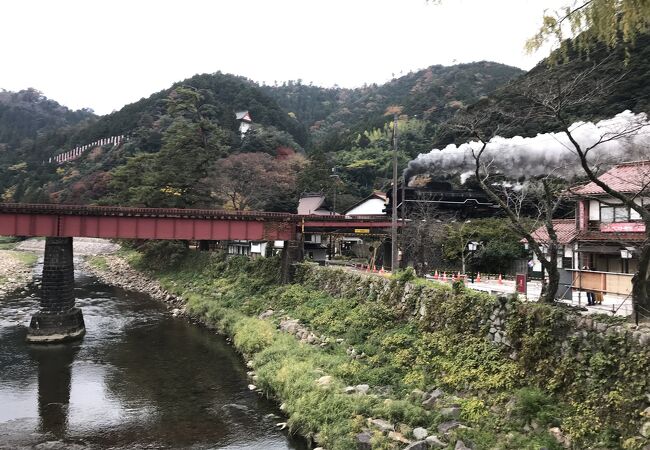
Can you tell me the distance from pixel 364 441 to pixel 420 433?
146 cm

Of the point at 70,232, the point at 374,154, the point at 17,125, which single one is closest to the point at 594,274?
the point at 70,232

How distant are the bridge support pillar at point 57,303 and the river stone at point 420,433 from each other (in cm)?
2150

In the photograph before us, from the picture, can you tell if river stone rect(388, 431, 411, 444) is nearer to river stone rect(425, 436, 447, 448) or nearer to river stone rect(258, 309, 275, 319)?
river stone rect(425, 436, 447, 448)

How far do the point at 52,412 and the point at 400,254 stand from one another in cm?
2776

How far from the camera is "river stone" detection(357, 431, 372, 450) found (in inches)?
449

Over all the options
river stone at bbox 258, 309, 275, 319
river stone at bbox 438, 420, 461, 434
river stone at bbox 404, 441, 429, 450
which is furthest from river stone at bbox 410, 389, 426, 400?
river stone at bbox 258, 309, 275, 319

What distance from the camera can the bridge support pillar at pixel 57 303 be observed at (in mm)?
24625

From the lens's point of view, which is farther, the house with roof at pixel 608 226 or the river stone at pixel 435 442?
the house with roof at pixel 608 226

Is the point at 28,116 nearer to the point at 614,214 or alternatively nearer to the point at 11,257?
the point at 11,257

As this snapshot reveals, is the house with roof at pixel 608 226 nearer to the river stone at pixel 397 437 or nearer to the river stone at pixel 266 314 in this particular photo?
the river stone at pixel 397 437

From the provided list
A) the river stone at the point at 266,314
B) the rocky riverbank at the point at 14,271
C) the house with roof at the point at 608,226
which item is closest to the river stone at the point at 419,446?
the river stone at the point at 266,314

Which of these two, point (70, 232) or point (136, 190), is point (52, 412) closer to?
point (70, 232)

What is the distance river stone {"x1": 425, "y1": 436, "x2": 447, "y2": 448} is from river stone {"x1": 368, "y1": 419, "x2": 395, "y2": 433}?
4.17ft

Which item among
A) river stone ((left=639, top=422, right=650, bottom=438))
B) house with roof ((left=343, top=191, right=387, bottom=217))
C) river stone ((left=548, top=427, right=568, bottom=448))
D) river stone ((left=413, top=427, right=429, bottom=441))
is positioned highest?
house with roof ((left=343, top=191, right=387, bottom=217))
